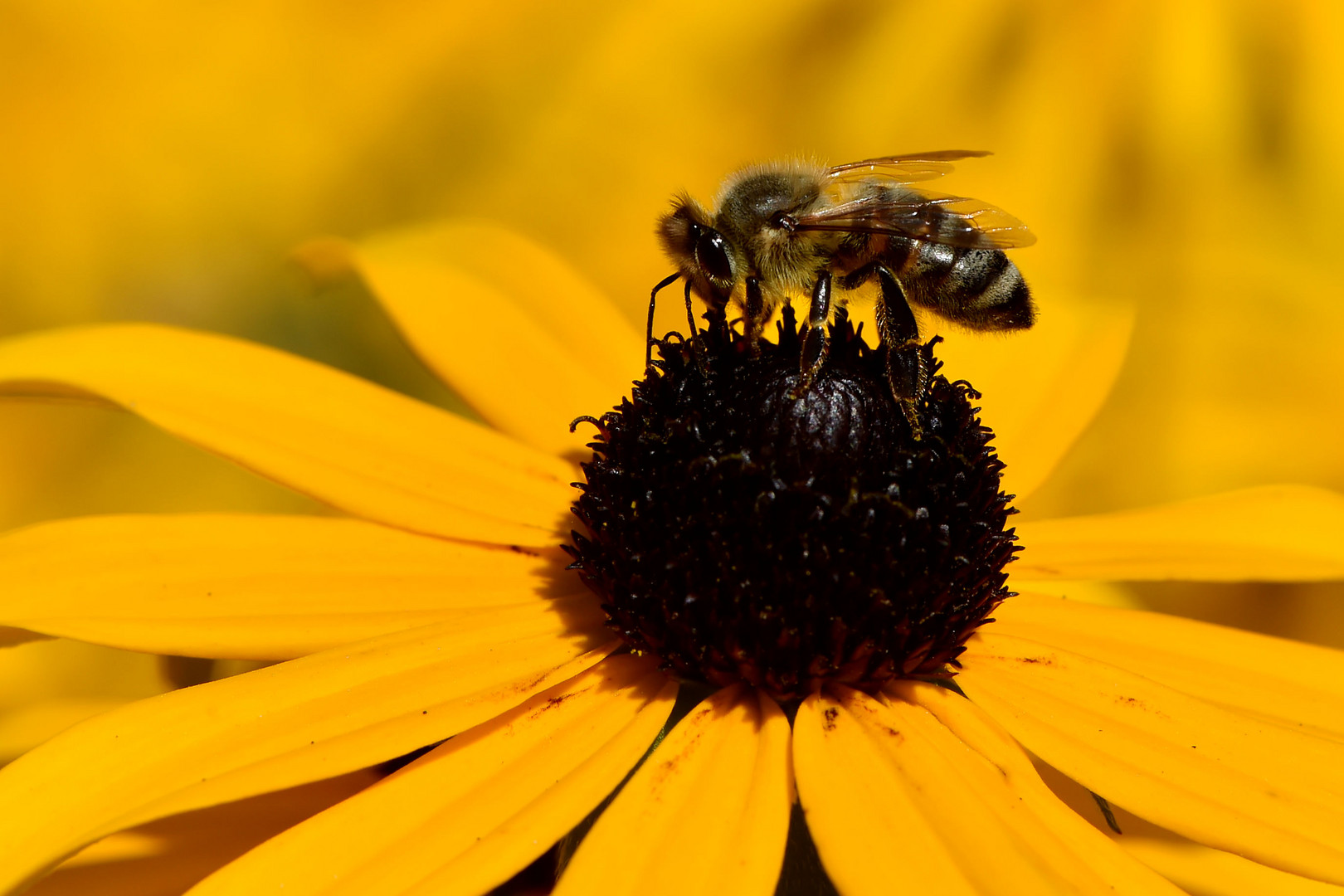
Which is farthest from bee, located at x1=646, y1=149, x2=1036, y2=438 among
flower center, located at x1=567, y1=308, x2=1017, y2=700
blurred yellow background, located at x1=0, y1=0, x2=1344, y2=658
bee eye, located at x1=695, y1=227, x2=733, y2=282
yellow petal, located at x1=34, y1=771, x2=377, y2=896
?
blurred yellow background, located at x1=0, y1=0, x2=1344, y2=658

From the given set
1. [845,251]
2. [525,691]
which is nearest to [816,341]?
[845,251]

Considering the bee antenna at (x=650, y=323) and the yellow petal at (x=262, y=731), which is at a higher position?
the bee antenna at (x=650, y=323)

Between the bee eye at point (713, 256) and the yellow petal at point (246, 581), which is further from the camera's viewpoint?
the bee eye at point (713, 256)

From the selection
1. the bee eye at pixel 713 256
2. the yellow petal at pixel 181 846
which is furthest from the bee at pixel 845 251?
the yellow petal at pixel 181 846

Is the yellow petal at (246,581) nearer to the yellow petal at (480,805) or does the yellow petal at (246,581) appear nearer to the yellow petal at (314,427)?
the yellow petal at (314,427)

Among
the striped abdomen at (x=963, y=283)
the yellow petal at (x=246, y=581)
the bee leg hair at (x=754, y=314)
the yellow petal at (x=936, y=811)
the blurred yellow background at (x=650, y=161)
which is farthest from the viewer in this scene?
the blurred yellow background at (x=650, y=161)

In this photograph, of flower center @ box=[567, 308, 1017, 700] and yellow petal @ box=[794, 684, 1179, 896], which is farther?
flower center @ box=[567, 308, 1017, 700]

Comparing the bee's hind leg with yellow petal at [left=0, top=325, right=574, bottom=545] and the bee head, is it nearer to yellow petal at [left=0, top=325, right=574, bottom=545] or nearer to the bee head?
the bee head
